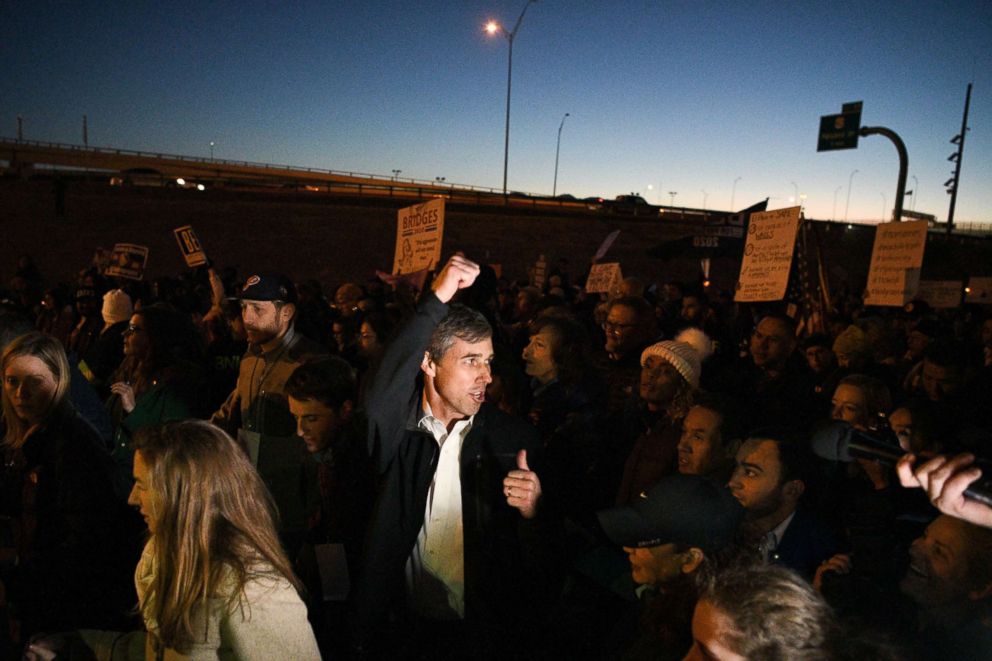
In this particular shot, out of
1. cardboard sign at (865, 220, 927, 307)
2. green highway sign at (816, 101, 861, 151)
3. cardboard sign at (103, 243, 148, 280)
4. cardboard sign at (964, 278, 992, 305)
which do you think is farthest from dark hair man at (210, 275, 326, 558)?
green highway sign at (816, 101, 861, 151)

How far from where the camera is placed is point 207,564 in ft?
6.40

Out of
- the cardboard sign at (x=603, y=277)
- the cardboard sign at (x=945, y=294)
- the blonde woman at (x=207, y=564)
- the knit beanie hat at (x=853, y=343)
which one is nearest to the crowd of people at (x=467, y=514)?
the blonde woman at (x=207, y=564)

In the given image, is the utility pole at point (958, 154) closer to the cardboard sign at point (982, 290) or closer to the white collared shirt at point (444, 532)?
the cardboard sign at point (982, 290)

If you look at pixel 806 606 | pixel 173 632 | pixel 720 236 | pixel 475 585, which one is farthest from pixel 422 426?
pixel 720 236

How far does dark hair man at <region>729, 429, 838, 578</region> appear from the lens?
2670mm

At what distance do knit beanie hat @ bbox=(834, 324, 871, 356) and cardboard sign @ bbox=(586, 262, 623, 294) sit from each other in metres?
4.89

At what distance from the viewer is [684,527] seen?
217 centimetres

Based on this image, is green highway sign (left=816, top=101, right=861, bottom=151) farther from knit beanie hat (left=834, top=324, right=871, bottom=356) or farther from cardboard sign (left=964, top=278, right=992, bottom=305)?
knit beanie hat (left=834, top=324, right=871, bottom=356)

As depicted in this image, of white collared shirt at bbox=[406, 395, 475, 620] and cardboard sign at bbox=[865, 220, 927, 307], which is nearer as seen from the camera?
white collared shirt at bbox=[406, 395, 475, 620]

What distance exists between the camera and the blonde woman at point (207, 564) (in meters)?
1.91

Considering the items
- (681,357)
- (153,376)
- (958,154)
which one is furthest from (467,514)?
(958,154)

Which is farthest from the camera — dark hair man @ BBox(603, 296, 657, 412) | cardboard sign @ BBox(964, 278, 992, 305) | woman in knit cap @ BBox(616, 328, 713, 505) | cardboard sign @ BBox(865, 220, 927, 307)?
cardboard sign @ BBox(964, 278, 992, 305)

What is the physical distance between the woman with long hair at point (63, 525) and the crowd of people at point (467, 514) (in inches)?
0.5

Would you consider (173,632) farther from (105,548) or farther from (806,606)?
(806,606)
